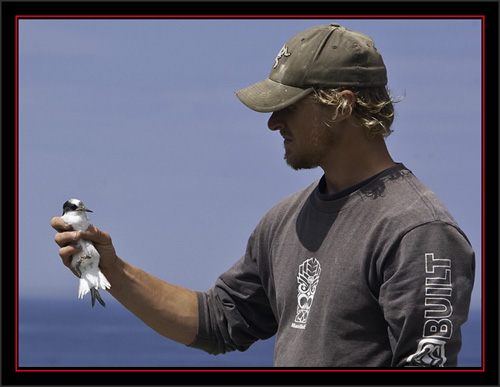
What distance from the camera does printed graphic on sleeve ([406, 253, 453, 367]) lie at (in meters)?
2.99

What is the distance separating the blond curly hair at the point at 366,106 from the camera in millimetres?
3400

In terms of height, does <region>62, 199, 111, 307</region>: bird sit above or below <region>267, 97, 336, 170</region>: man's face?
below

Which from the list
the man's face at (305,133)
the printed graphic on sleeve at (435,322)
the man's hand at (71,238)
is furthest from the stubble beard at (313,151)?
the man's hand at (71,238)

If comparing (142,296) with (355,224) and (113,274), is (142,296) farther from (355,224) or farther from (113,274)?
(355,224)

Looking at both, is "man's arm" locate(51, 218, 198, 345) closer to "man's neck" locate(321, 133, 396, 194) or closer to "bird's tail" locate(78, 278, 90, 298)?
"bird's tail" locate(78, 278, 90, 298)

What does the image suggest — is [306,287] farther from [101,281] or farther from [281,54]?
[281,54]

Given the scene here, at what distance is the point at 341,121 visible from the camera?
3455 mm

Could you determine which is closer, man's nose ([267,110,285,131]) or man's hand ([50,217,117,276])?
man's hand ([50,217,117,276])

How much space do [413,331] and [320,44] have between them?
4.41ft

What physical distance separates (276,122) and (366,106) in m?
0.42

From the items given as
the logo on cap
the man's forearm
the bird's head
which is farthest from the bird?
the logo on cap

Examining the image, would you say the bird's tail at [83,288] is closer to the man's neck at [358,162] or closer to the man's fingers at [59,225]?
the man's fingers at [59,225]

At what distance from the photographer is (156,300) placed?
155 inches

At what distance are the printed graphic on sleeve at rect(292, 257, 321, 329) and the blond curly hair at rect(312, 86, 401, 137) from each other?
0.65 m
